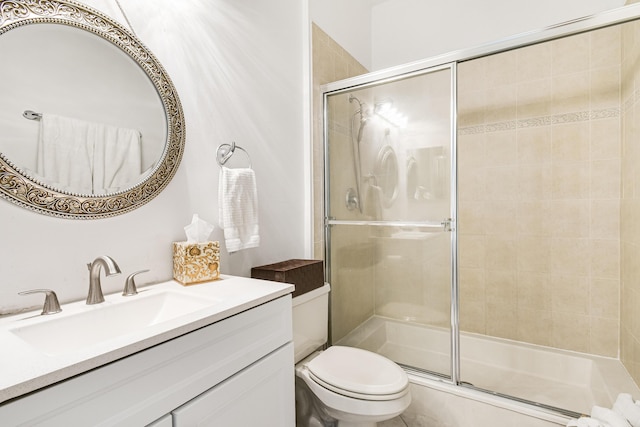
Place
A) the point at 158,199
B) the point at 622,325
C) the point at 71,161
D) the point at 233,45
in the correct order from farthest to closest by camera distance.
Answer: the point at 622,325 < the point at 233,45 < the point at 158,199 < the point at 71,161

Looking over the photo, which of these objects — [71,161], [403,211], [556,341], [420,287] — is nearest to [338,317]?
[420,287]

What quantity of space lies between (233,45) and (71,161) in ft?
2.96

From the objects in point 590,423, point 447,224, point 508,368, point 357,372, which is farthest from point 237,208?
point 508,368

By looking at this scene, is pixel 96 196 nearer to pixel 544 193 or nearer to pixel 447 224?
pixel 447 224

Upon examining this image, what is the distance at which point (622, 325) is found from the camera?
78.7 inches

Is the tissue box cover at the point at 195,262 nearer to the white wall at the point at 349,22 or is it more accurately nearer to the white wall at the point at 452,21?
the white wall at the point at 349,22

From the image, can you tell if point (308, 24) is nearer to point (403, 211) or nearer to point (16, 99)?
point (403, 211)

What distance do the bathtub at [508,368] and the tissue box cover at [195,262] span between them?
3.94ft

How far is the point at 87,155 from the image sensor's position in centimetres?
104

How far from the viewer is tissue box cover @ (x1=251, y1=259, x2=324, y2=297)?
1494 millimetres

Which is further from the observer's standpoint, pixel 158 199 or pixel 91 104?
pixel 158 199

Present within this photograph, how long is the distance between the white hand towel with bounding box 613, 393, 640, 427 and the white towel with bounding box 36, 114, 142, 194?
1.97m

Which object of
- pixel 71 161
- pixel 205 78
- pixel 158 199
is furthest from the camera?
pixel 205 78

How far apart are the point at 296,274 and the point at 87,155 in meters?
0.94
